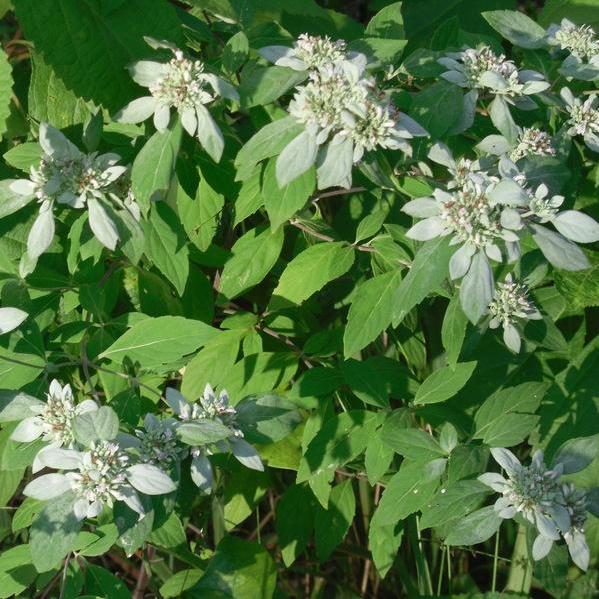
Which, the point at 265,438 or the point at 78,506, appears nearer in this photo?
the point at 78,506

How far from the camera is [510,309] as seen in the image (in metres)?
1.46

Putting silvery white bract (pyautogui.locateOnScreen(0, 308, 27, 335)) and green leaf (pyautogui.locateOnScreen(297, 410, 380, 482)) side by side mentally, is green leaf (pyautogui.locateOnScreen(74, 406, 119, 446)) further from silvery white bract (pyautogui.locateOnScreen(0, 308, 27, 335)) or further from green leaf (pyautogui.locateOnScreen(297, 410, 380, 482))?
green leaf (pyautogui.locateOnScreen(297, 410, 380, 482))

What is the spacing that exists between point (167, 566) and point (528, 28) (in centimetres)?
138

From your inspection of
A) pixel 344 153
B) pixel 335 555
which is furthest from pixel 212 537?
pixel 344 153

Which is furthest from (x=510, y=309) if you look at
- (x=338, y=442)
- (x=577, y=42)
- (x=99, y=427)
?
(x=99, y=427)

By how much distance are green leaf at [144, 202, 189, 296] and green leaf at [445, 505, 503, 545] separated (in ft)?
1.87

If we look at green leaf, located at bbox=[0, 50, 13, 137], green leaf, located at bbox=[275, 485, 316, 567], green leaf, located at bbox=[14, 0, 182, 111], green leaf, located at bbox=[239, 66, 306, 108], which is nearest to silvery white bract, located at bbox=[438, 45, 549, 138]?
green leaf, located at bbox=[239, 66, 306, 108]

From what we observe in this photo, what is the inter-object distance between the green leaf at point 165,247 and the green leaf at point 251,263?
0.47 ft

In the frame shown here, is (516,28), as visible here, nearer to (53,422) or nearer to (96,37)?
(96,37)

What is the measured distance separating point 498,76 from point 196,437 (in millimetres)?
723

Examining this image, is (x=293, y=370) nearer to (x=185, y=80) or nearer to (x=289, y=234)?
(x=289, y=234)

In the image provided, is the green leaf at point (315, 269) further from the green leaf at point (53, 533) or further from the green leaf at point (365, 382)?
the green leaf at point (53, 533)

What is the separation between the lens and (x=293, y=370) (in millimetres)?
1590

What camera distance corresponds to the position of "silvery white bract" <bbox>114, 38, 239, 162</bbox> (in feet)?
4.02
